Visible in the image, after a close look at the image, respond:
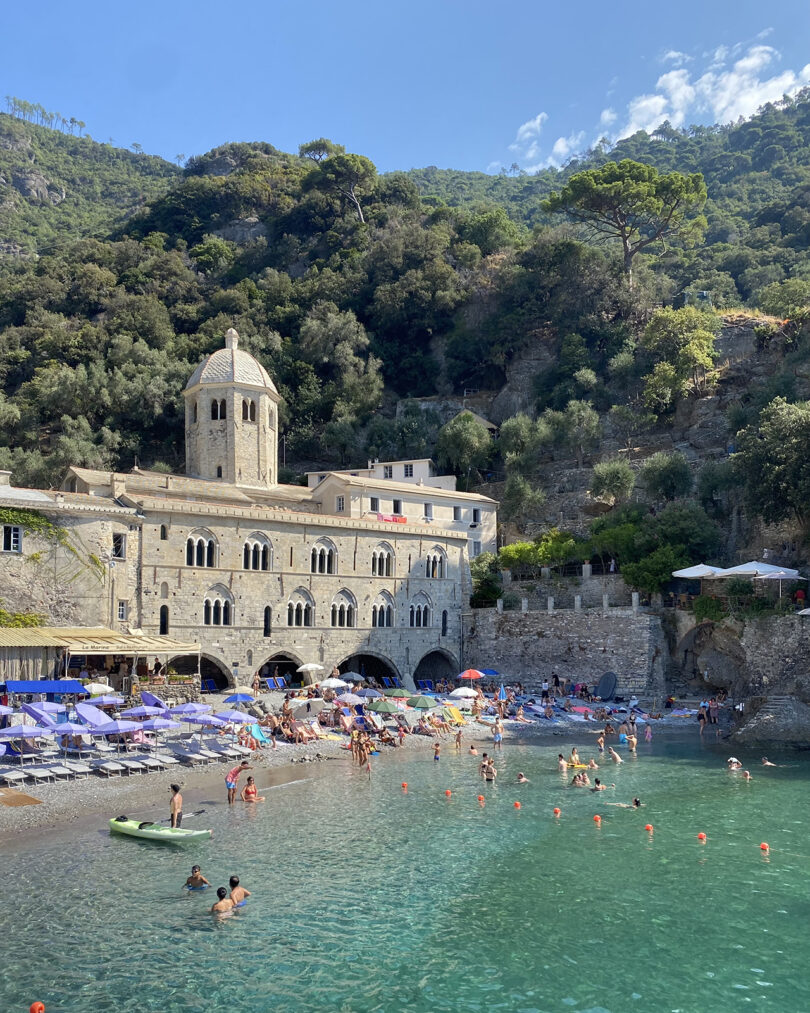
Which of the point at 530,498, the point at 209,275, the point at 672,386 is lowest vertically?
the point at 530,498

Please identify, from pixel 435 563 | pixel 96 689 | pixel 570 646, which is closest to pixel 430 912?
pixel 96 689

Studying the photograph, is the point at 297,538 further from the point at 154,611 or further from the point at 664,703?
the point at 664,703

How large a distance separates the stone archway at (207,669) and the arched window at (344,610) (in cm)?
565

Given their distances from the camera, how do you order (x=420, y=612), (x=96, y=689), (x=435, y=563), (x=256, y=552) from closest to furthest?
(x=96, y=689), (x=256, y=552), (x=420, y=612), (x=435, y=563)

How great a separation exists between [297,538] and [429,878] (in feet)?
80.4

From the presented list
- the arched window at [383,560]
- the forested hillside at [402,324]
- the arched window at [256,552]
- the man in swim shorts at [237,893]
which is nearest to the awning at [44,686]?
the arched window at [256,552]

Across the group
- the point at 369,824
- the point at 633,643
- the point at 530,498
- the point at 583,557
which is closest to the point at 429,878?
the point at 369,824

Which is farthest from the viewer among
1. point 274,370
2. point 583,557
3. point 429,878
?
point 274,370

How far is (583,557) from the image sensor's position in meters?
44.5

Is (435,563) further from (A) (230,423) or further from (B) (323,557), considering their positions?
(A) (230,423)

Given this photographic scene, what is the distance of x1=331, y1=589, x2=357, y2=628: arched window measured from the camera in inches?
1647

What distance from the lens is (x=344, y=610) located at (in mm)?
42250

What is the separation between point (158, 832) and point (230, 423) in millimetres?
30749

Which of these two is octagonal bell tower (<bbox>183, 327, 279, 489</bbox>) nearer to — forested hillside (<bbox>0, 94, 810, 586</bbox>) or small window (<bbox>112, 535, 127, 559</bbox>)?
forested hillside (<bbox>0, 94, 810, 586</bbox>)
